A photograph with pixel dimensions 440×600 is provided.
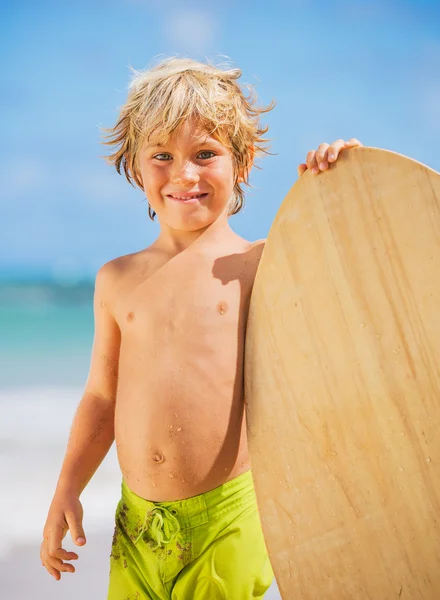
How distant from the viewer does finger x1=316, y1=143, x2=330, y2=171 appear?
140cm

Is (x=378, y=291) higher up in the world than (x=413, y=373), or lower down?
higher up

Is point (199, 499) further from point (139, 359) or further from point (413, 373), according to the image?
point (413, 373)

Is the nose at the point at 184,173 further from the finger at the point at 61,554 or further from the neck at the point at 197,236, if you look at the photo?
the finger at the point at 61,554

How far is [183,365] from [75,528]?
40cm

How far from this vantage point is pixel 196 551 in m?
1.50

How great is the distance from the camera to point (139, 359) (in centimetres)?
156

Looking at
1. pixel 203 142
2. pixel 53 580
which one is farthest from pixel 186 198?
pixel 53 580

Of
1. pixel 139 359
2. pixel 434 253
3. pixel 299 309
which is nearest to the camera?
pixel 434 253

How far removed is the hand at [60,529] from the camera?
1.59m

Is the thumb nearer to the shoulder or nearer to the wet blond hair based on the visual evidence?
the shoulder

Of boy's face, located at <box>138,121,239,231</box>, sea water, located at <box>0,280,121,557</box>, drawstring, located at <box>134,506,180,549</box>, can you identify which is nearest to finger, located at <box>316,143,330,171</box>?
boy's face, located at <box>138,121,239,231</box>

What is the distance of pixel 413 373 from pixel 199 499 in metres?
0.47

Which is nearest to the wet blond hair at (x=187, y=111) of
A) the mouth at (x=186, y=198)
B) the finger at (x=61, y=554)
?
the mouth at (x=186, y=198)

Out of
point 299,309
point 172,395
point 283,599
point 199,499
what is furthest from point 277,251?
point 283,599
